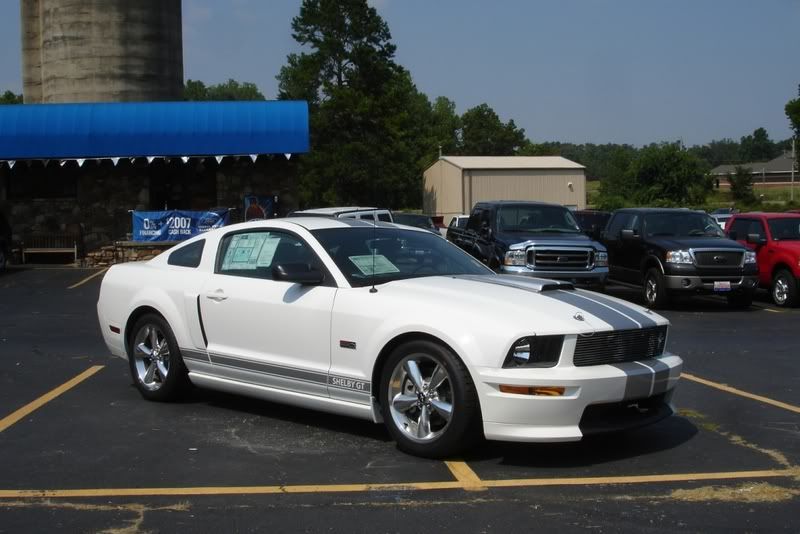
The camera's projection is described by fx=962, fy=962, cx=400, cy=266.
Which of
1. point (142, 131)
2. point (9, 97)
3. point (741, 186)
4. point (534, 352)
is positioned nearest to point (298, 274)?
point (534, 352)

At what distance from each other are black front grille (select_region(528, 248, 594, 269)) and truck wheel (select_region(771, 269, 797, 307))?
375 cm

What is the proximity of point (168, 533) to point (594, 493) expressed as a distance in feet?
7.79

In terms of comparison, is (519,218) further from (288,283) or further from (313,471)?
(313,471)

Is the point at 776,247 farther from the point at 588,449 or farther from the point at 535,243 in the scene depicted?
the point at 588,449

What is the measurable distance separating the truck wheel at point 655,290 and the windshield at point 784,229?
105 inches

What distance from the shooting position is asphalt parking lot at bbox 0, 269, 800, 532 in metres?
5.09

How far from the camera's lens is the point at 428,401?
20.1 feet

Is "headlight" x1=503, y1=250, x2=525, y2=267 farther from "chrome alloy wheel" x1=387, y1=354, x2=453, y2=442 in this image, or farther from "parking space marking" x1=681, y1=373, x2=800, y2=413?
"chrome alloy wheel" x1=387, y1=354, x2=453, y2=442

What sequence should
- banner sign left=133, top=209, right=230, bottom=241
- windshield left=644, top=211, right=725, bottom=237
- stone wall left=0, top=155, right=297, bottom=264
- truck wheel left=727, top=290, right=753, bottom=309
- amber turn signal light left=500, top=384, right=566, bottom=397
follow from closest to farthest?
amber turn signal light left=500, top=384, right=566, bottom=397
truck wheel left=727, top=290, right=753, bottom=309
windshield left=644, top=211, right=725, bottom=237
banner sign left=133, top=209, right=230, bottom=241
stone wall left=0, top=155, right=297, bottom=264

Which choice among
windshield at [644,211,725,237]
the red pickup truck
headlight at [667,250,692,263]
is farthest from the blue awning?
headlight at [667,250,692,263]

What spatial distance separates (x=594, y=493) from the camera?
5516 mm

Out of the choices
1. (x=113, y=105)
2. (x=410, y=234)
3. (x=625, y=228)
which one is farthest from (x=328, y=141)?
(x=410, y=234)

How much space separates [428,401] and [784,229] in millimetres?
14050

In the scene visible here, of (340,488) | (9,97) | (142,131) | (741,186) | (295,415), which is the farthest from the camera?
(9,97)
